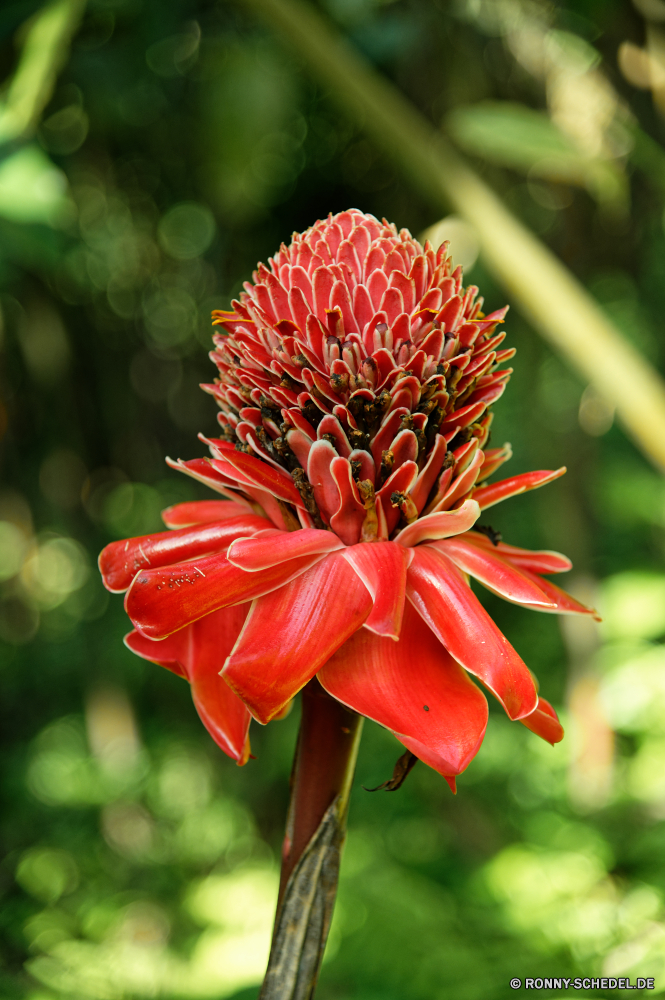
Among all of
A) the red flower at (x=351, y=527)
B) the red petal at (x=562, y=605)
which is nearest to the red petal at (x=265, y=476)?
the red flower at (x=351, y=527)

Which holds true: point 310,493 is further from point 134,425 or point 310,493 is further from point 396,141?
point 134,425

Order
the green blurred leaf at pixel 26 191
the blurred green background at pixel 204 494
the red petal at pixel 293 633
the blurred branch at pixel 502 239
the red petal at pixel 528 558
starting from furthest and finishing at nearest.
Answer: the blurred green background at pixel 204 494, the blurred branch at pixel 502 239, the green blurred leaf at pixel 26 191, the red petal at pixel 528 558, the red petal at pixel 293 633

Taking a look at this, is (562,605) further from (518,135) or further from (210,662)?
(518,135)

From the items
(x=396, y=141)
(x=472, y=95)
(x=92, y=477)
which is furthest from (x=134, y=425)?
(x=396, y=141)

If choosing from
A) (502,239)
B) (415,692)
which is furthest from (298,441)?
(502,239)

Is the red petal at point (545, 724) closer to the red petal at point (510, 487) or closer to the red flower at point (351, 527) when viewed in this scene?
the red flower at point (351, 527)
